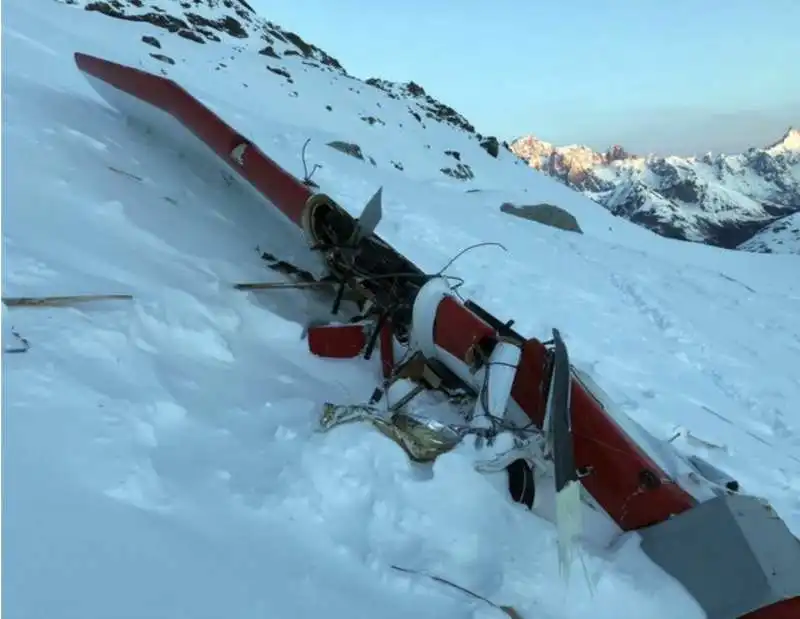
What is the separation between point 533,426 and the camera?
346 centimetres

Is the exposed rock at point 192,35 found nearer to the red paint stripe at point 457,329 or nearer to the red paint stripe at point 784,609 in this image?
the red paint stripe at point 457,329

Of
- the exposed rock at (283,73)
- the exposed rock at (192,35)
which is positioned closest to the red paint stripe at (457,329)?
the exposed rock at (283,73)

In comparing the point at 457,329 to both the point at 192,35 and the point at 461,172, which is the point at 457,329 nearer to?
the point at 461,172

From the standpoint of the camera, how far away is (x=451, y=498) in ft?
9.21

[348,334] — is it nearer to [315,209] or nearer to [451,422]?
[451,422]

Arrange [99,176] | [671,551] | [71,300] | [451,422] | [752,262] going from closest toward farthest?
1. [671,551]
2. [71,300]
3. [451,422]
4. [99,176]
5. [752,262]

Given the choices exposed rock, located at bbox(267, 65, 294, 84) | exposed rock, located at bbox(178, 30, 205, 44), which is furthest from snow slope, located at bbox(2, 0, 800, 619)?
exposed rock, located at bbox(178, 30, 205, 44)

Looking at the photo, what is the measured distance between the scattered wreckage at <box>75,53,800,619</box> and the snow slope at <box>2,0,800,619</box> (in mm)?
133

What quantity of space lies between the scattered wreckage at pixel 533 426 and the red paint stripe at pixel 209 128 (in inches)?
5.4

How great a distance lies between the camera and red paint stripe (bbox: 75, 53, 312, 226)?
17.8 ft

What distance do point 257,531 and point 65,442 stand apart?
2.49 feet

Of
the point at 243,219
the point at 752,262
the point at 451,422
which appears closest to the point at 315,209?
the point at 243,219

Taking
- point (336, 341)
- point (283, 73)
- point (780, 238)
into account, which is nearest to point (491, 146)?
point (283, 73)

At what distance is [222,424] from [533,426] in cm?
159
